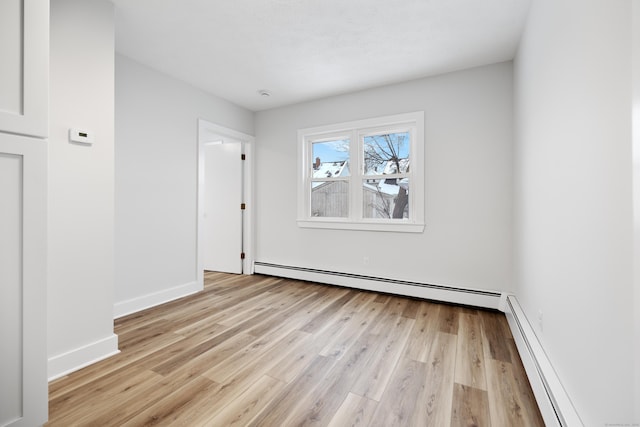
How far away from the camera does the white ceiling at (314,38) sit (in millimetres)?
2125

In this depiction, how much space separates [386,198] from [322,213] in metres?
0.96

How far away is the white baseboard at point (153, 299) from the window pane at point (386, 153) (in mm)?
2614

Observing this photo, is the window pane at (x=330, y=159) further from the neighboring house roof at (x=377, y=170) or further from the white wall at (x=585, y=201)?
the white wall at (x=585, y=201)

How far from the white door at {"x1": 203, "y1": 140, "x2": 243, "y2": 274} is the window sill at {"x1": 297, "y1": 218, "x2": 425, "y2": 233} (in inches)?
44.6

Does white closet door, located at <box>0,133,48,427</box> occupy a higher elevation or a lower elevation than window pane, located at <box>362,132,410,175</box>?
lower

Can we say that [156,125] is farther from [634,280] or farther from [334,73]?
[634,280]

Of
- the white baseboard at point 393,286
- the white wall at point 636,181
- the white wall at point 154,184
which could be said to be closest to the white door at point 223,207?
the white baseboard at point 393,286

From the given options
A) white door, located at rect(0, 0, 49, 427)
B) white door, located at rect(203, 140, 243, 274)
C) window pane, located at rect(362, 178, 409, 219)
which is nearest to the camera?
white door, located at rect(0, 0, 49, 427)

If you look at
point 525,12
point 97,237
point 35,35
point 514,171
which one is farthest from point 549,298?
point 97,237

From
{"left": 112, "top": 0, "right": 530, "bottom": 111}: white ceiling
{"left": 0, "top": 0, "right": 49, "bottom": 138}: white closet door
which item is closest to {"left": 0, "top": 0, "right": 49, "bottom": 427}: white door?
{"left": 0, "top": 0, "right": 49, "bottom": 138}: white closet door

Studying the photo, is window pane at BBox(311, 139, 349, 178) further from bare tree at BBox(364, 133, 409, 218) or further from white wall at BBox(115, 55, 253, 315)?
white wall at BBox(115, 55, 253, 315)

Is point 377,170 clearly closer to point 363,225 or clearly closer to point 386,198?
point 386,198

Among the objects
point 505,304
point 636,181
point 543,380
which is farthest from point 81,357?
point 505,304

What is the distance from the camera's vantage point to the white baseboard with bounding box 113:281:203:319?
2717mm
